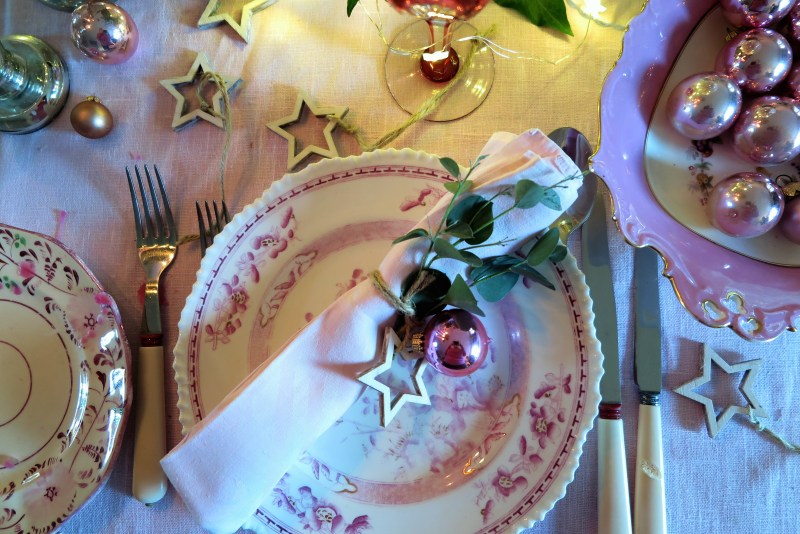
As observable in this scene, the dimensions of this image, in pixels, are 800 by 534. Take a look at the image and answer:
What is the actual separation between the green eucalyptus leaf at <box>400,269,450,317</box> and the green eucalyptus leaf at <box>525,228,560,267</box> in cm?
8

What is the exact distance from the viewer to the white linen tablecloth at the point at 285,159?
56 centimetres

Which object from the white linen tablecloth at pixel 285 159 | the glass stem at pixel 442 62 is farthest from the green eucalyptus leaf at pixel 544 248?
the glass stem at pixel 442 62

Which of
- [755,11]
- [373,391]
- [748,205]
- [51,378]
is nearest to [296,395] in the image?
[373,391]

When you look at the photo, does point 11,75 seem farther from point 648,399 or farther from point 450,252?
point 648,399

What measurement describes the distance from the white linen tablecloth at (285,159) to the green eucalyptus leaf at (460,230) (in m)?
0.14

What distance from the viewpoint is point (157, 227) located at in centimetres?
61

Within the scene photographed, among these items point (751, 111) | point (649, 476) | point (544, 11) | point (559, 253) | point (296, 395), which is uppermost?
point (544, 11)

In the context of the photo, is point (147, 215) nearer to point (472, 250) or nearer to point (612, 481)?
point (472, 250)

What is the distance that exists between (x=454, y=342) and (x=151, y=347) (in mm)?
327

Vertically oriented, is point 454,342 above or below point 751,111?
below

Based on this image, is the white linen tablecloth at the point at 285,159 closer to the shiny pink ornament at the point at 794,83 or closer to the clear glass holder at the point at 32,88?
the clear glass holder at the point at 32,88

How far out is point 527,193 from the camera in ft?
1.52

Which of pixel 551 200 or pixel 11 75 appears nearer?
pixel 551 200

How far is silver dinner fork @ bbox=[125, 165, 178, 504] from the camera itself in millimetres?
571
